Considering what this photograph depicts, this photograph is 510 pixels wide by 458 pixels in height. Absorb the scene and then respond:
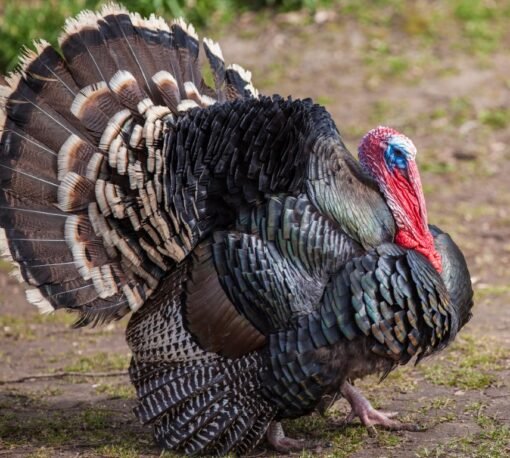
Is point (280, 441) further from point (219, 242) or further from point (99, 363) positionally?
point (99, 363)

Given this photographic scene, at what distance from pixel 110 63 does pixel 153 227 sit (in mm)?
956

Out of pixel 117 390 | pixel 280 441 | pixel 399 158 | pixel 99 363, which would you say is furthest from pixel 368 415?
pixel 99 363

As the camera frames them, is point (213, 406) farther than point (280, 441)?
No

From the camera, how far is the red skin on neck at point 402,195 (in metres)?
5.20

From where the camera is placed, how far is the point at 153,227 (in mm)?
5297

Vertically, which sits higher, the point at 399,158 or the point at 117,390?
the point at 399,158

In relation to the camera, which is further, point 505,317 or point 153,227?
point 505,317

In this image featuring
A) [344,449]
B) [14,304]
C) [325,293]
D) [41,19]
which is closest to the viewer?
[325,293]

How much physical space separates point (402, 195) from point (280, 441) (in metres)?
1.42

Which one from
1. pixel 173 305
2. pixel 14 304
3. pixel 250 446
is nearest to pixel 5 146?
→ pixel 173 305

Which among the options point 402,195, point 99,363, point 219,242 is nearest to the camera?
point 219,242

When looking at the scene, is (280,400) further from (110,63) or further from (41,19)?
(41,19)

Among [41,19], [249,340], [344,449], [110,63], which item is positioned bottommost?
[344,449]

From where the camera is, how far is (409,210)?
17.2 ft
